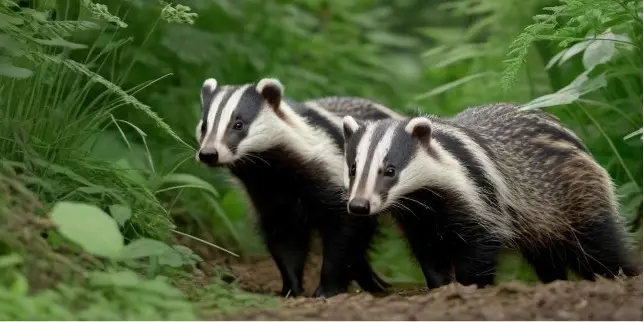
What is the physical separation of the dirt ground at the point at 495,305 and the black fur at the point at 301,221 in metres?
1.06

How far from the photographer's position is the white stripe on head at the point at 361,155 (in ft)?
20.4

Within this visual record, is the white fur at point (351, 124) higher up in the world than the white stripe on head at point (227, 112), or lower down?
higher up

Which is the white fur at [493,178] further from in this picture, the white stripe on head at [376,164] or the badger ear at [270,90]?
the badger ear at [270,90]

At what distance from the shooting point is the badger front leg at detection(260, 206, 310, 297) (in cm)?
748

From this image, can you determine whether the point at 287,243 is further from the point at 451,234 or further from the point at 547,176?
the point at 547,176

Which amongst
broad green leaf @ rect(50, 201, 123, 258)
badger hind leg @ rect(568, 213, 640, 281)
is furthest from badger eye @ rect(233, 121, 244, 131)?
badger hind leg @ rect(568, 213, 640, 281)

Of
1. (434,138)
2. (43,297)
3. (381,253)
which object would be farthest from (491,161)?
(43,297)

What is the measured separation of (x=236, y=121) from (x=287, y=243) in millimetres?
973

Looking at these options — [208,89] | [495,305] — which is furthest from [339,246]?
[495,305]

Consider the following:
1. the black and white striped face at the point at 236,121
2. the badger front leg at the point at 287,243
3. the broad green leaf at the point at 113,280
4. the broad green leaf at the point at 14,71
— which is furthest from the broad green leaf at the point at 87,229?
the badger front leg at the point at 287,243

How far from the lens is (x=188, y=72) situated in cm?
967

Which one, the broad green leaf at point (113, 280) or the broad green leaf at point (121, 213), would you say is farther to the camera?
the broad green leaf at point (121, 213)

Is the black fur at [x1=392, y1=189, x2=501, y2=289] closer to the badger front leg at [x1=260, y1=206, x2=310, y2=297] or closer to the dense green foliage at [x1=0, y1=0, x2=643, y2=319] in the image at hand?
the dense green foliage at [x1=0, y1=0, x2=643, y2=319]

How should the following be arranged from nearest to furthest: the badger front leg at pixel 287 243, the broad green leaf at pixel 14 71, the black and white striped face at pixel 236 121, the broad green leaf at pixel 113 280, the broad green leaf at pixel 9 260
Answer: the broad green leaf at pixel 9 260 < the broad green leaf at pixel 113 280 < the broad green leaf at pixel 14 71 < the black and white striped face at pixel 236 121 < the badger front leg at pixel 287 243
